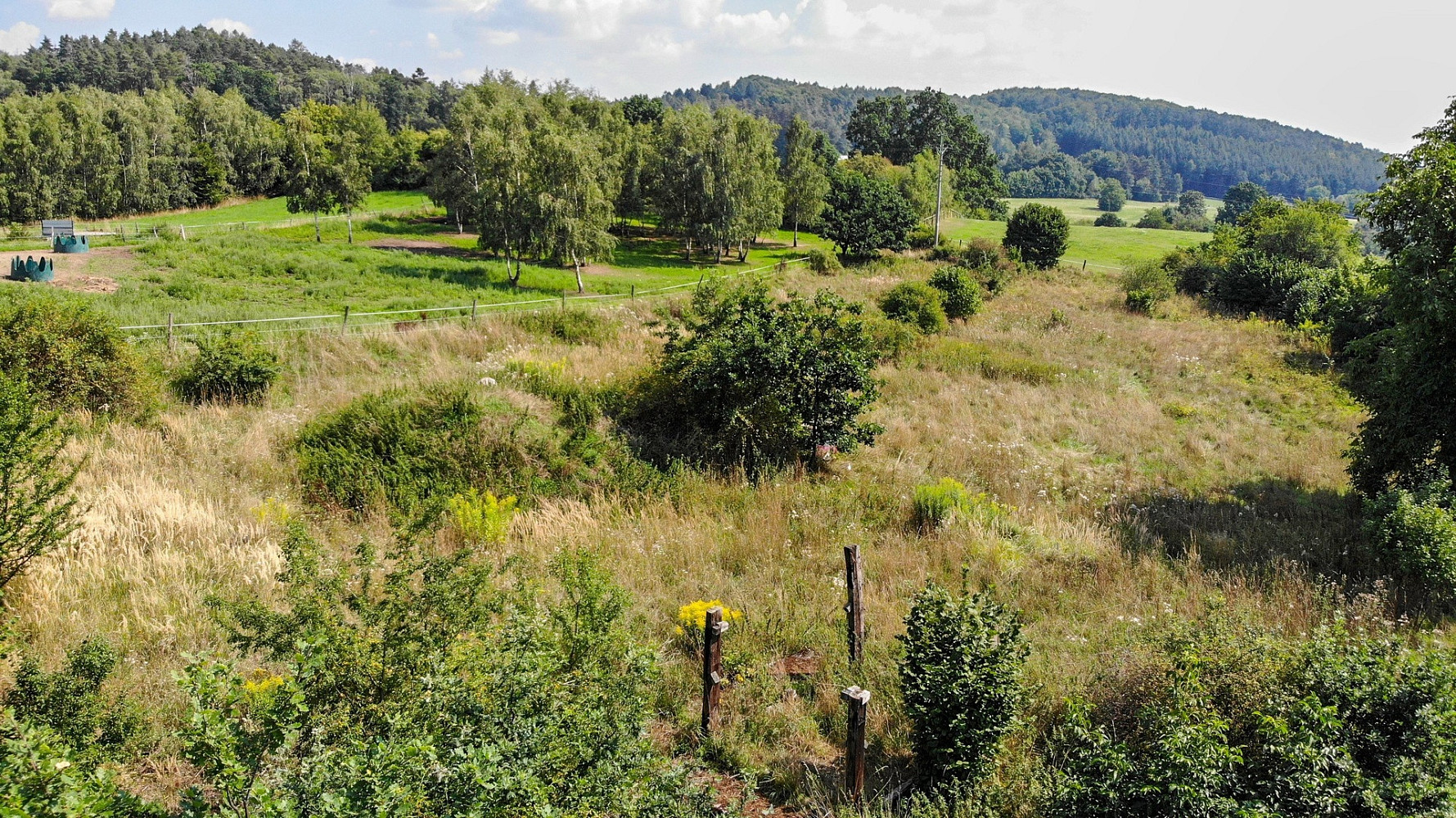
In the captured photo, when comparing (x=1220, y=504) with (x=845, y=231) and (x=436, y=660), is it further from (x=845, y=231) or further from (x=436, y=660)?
(x=845, y=231)

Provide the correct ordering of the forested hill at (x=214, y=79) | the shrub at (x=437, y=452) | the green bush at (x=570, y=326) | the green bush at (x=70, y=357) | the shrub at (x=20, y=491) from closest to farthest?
the shrub at (x=20, y=491) → the shrub at (x=437, y=452) → the green bush at (x=70, y=357) → the green bush at (x=570, y=326) → the forested hill at (x=214, y=79)

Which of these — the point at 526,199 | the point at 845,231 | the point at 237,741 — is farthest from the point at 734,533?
the point at 845,231

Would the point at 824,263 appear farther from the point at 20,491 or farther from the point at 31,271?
the point at 20,491

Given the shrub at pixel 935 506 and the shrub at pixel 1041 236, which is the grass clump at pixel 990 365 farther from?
the shrub at pixel 1041 236

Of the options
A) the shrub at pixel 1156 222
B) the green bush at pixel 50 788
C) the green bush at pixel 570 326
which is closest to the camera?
the green bush at pixel 50 788

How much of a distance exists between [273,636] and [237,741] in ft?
4.88

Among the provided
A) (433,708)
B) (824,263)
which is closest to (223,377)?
(433,708)

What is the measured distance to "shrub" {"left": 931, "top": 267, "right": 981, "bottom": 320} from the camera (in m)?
28.3

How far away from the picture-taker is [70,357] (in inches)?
441

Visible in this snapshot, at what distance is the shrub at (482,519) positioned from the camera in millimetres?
8891

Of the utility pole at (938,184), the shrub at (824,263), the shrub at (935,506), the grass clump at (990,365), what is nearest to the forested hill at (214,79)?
the utility pole at (938,184)

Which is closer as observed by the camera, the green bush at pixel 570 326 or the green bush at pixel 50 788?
the green bush at pixel 50 788

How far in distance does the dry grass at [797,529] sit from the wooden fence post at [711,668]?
208mm

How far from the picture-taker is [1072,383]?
1942 cm
